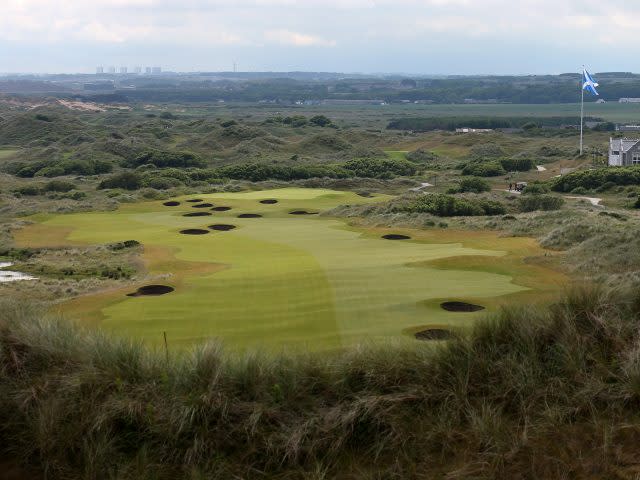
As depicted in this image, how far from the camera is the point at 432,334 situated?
44.3ft

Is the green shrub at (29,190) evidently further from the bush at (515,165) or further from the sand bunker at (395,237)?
the bush at (515,165)

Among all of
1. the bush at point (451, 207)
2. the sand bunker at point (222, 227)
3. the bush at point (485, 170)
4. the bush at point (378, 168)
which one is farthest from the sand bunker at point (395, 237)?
the bush at point (485, 170)

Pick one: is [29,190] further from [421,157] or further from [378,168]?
[421,157]

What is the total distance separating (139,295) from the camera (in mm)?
18984

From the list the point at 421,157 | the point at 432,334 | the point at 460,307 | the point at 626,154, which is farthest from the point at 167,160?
the point at 432,334

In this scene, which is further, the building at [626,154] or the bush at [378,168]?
the bush at [378,168]

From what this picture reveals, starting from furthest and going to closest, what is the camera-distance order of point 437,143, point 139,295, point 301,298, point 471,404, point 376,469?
point 437,143 < point 139,295 < point 301,298 < point 471,404 < point 376,469

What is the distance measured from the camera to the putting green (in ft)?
48.9

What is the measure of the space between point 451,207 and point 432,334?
26.5m

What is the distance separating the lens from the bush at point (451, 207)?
127 feet

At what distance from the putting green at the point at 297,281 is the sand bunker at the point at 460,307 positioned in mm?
220

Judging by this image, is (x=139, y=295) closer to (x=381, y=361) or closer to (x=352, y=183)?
(x=381, y=361)

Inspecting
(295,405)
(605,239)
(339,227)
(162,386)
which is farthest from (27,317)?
(339,227)

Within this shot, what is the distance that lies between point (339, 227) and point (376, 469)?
27.0m
